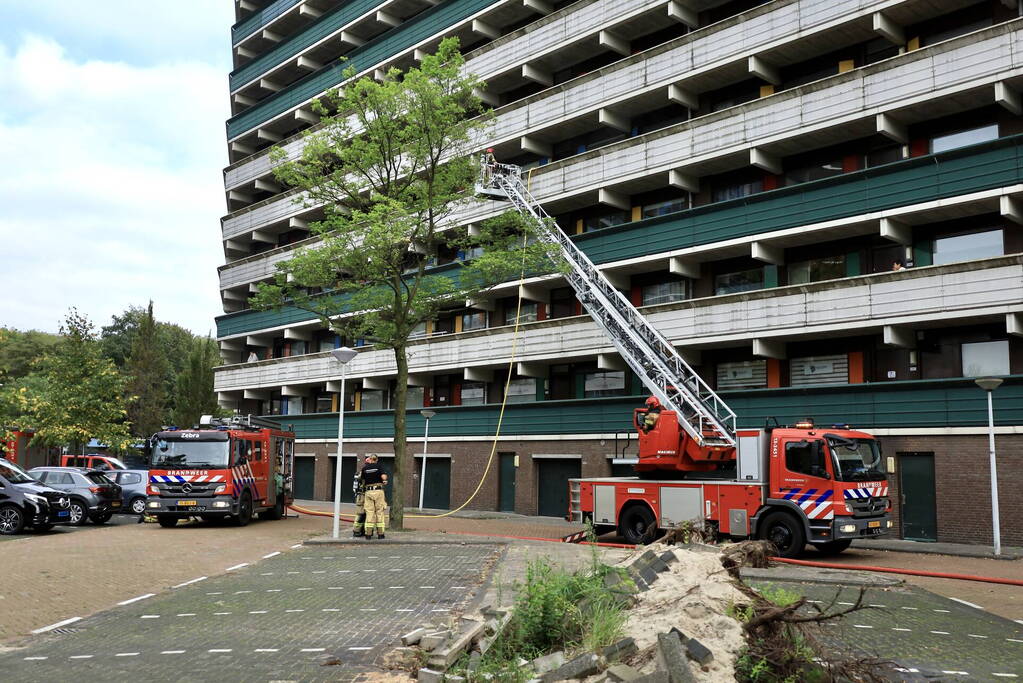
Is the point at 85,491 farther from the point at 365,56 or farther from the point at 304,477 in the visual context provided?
the point at 365,56

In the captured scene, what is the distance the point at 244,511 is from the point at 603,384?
1255 centimetres

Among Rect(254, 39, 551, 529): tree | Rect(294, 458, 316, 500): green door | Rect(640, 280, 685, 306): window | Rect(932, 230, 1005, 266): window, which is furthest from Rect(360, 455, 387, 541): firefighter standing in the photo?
Rect(294, 458, 316, 500): green door

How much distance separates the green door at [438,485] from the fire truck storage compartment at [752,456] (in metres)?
18.0

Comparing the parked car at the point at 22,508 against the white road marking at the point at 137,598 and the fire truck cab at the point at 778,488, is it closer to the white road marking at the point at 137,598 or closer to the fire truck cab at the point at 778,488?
the white road marking at the point at 137,598

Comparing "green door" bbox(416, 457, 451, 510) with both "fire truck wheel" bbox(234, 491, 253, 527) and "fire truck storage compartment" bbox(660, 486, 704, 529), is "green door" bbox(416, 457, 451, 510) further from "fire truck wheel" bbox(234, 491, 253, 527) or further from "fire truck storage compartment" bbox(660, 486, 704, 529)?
"fire truck storage compartment" bbox(660, 486, 704, 529)

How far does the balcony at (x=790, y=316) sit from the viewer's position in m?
20.5

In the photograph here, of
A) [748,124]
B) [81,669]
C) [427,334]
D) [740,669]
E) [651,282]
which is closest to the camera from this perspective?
[740,669]

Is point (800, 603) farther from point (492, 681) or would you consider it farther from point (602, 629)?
point (492, 681)

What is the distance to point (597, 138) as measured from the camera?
31.9 m

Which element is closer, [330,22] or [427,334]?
[427,334]

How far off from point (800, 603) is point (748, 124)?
68.4ft

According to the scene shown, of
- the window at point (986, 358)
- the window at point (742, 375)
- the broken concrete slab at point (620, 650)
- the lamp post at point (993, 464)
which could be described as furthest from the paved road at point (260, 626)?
the window at point (986, 358)

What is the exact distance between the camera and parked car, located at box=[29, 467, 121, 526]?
2519 cm

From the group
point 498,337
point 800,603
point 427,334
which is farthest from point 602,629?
point 427,334
